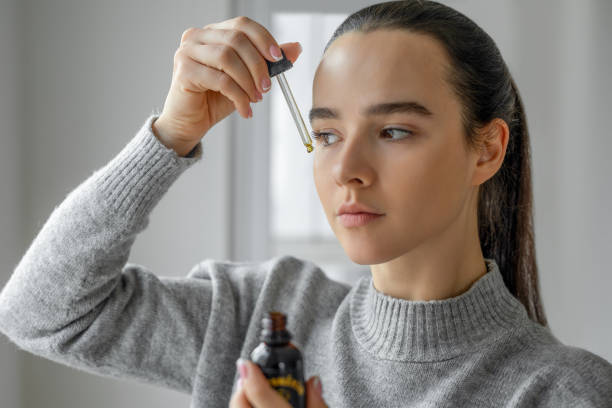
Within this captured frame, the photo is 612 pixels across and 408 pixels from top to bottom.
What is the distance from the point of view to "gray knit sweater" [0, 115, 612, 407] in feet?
3.28

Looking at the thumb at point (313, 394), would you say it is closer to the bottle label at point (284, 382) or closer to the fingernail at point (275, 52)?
the bottle label at point (284, 382)

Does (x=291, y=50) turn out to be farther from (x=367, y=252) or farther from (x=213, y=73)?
(x=367, y=252)

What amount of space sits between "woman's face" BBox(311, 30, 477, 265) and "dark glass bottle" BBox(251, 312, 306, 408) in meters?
0.29

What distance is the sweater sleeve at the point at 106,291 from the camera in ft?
3.48

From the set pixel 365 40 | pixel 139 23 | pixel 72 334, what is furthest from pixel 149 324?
pixel 139 23

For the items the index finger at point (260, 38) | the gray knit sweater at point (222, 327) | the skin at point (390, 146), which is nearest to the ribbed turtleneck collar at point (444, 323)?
the gray knit sweater at point (222, 327)

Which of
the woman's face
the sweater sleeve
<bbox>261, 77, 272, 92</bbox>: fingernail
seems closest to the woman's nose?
the woman's face

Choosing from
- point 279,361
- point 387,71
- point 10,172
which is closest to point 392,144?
point 387,71

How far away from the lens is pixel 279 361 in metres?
0.72

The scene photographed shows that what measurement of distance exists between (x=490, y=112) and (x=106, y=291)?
0.74 meters

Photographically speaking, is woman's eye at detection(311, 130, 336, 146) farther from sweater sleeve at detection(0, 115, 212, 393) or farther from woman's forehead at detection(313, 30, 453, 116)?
sweater sleeve at detection(0, 115, 212, 393)

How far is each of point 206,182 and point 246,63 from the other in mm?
1219

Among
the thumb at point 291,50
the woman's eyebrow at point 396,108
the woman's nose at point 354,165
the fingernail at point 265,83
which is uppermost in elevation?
the thumb at point 291,50

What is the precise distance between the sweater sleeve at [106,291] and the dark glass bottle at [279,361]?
44 centimetres
